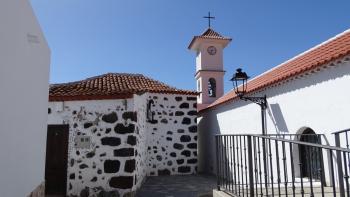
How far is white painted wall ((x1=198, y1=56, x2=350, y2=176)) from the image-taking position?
→ 5.01 meters

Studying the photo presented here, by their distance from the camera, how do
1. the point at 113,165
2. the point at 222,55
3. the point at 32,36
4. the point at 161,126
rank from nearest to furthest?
1. the point at 32,36
2. the point at 113,165
3. the point at 161,126
4. the point at 222,55

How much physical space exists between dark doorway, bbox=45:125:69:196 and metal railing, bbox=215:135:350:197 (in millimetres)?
3783

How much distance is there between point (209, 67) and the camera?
1549 centimetres

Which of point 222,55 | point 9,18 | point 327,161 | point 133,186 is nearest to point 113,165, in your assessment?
point 133,186

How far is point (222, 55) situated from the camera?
623 inches

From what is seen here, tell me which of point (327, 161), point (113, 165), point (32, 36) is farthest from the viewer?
point (113, 165)

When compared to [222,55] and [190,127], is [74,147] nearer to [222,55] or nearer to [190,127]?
[190,127]

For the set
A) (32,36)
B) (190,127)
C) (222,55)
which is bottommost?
(190,127)

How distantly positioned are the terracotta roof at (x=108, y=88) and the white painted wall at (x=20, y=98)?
234 centimetres

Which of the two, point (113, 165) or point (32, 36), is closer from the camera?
point (32, 36)

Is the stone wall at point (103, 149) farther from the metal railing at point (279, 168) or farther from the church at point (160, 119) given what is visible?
the metal railing at point (279, 168)

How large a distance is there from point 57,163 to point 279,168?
5462mm

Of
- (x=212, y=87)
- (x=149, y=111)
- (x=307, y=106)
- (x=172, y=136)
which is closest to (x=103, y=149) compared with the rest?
(x=149, y=111)

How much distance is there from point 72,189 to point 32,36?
431 cm
